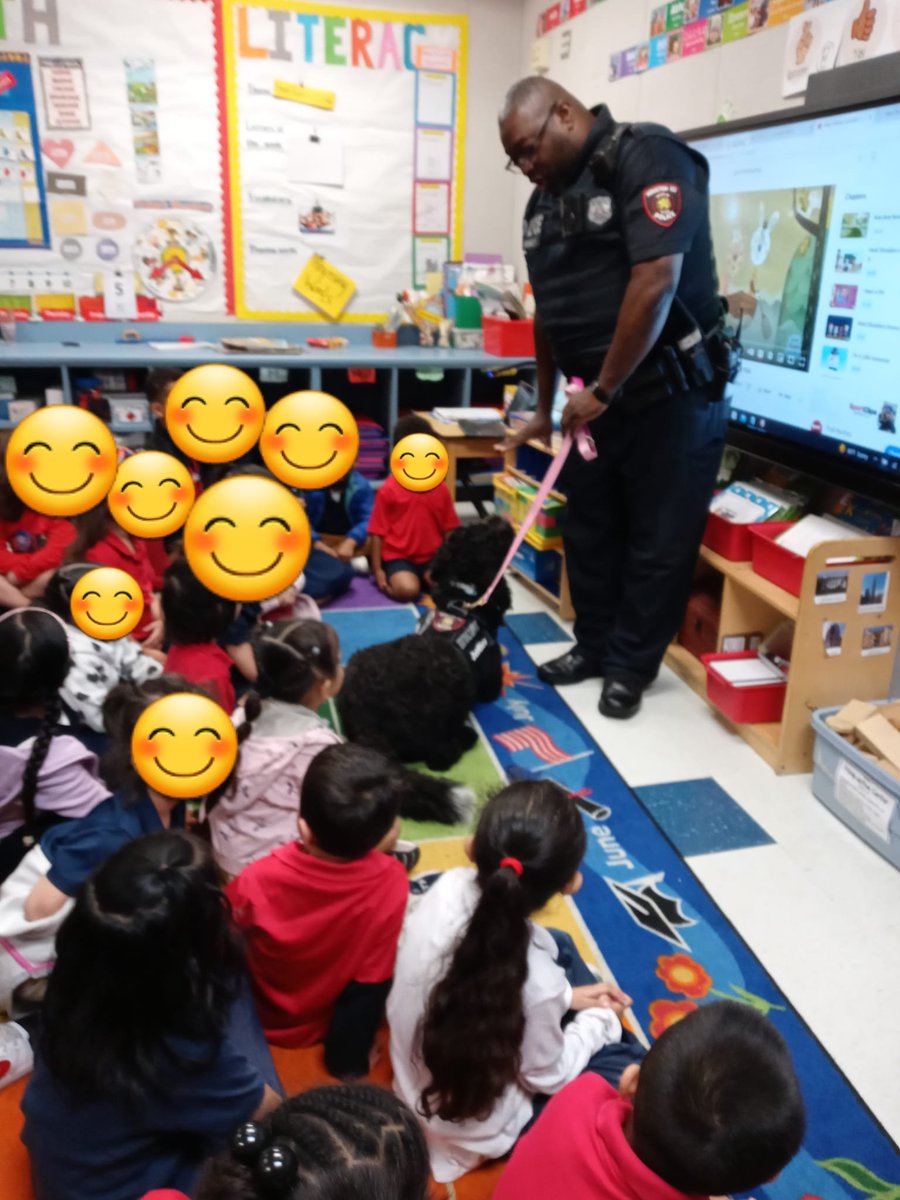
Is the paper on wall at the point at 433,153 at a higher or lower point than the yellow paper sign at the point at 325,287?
higher

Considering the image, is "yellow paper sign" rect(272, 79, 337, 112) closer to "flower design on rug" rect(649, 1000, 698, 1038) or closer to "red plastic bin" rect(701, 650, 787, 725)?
"red plastic bin" rect(701, 650, 787, 725)

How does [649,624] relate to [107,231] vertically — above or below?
below

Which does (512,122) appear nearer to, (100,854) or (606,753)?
(606,753)

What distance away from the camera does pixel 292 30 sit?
406cm

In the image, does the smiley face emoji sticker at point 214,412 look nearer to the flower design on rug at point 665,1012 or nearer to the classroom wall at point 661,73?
the flower design on rug at point 665,1012

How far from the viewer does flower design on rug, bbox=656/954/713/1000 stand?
5.32 feet

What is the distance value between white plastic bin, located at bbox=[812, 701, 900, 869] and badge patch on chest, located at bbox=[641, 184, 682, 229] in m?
1.15

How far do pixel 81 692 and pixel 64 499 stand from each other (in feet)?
3.82

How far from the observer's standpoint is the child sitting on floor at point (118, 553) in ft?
4.01

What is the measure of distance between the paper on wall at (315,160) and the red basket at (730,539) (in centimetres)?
277

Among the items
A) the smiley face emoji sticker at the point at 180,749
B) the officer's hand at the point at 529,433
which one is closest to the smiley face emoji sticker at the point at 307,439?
the smiley face emoji sticker at the point at 180,749

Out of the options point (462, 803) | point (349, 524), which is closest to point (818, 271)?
point (462, 803)

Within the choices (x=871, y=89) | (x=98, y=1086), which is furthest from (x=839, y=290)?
(x=98, y=1086)

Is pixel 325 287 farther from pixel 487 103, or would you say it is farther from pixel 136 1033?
pixel 136 1033
